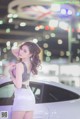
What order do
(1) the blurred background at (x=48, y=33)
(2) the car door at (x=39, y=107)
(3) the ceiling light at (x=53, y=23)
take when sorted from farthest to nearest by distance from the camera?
(3) the ceiling light at (x=53, y=23) < (1) the blurred background at (x=48, y=33) < (2) the car door at (x=39, y=107)

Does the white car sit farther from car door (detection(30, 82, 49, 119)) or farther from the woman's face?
the woman's face

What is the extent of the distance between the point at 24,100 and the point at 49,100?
40 centimetres

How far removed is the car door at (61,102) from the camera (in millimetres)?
4777

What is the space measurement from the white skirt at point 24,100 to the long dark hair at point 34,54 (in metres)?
0.36

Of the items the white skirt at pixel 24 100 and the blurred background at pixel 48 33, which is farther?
the blurred background at pixel 48 33

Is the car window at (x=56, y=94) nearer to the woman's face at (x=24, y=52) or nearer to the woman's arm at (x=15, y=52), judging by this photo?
the woman's face at (x=24, y=52)

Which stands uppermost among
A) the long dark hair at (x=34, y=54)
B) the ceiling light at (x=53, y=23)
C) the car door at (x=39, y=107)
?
the ceiling light at (x=53, y=23)

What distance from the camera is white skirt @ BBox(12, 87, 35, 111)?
4773 millimetres

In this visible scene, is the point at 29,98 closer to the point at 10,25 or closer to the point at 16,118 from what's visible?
the point at 16,118

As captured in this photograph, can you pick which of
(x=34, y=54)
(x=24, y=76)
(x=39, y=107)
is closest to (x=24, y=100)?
(x=39, y=107)

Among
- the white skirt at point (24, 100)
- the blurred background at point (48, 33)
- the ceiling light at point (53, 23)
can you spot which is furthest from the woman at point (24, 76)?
the ceiling light at point (53, 23)

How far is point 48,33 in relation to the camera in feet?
16.8

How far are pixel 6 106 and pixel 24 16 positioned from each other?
149cm

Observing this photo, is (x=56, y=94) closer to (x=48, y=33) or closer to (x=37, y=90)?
(x=37, y=90)
